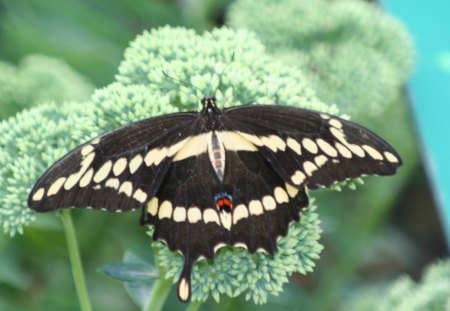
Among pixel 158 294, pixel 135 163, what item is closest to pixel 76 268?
pixel 158 294

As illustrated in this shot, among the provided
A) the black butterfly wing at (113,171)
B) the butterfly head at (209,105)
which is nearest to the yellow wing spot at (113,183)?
the black butterfly wing at (113,171)

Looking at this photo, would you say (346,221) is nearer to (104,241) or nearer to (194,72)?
(104,241)

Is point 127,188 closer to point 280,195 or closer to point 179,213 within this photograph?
point 179,213

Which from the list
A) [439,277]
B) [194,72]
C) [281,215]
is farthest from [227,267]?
[439,277]

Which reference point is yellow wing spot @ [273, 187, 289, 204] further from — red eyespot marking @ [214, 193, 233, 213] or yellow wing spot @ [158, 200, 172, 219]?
yellow wing spot @ [158, 200, 172, 219]

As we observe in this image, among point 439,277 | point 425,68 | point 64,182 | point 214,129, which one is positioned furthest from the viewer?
point 425,68

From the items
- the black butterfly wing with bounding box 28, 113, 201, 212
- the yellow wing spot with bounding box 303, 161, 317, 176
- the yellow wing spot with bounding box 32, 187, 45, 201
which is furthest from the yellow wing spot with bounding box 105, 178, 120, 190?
the yellow wing spot with bounding box 303, 161, 317, 176

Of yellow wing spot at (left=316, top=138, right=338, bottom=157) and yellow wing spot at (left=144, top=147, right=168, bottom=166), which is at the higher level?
yellow wing spot at (left=144, top=147, right=168, bottom=166)
